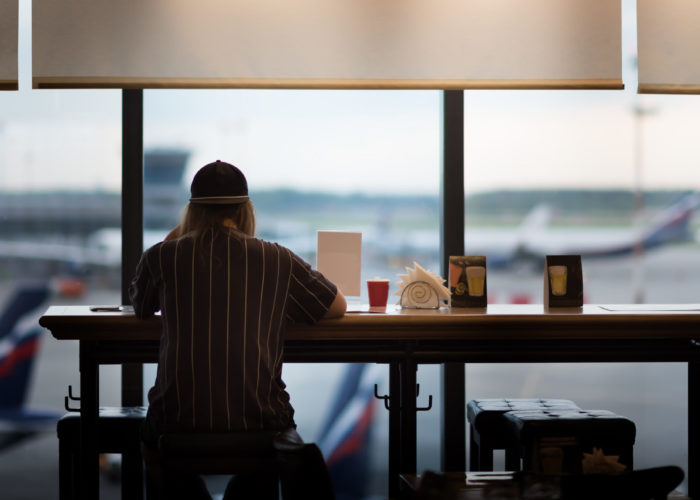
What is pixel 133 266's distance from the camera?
2902 millimetres

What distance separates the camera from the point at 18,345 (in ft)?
9.72

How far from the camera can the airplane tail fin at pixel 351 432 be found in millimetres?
3066

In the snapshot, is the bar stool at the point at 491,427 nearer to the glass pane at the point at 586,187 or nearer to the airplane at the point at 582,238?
the glass pane at the point at 586,187

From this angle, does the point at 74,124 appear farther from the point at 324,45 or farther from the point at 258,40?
the point at 324,45

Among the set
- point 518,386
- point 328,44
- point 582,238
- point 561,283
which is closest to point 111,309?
point 328,44

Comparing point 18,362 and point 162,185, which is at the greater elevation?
point 162,185

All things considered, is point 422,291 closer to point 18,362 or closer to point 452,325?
point 452,325

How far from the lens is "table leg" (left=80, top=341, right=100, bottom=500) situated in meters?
2.26

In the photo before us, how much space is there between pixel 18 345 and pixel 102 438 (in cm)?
92

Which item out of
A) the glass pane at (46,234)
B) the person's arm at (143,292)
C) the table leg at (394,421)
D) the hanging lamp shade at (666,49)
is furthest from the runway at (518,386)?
the person's arm at (143,292)

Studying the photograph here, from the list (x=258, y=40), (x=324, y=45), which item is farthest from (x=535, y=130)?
(x=258, y=40)

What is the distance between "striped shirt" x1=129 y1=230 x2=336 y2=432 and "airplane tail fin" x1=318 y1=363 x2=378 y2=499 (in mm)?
1153

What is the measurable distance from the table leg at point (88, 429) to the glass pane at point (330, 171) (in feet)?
Result: 2.89

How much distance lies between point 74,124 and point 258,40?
32.5 inches
